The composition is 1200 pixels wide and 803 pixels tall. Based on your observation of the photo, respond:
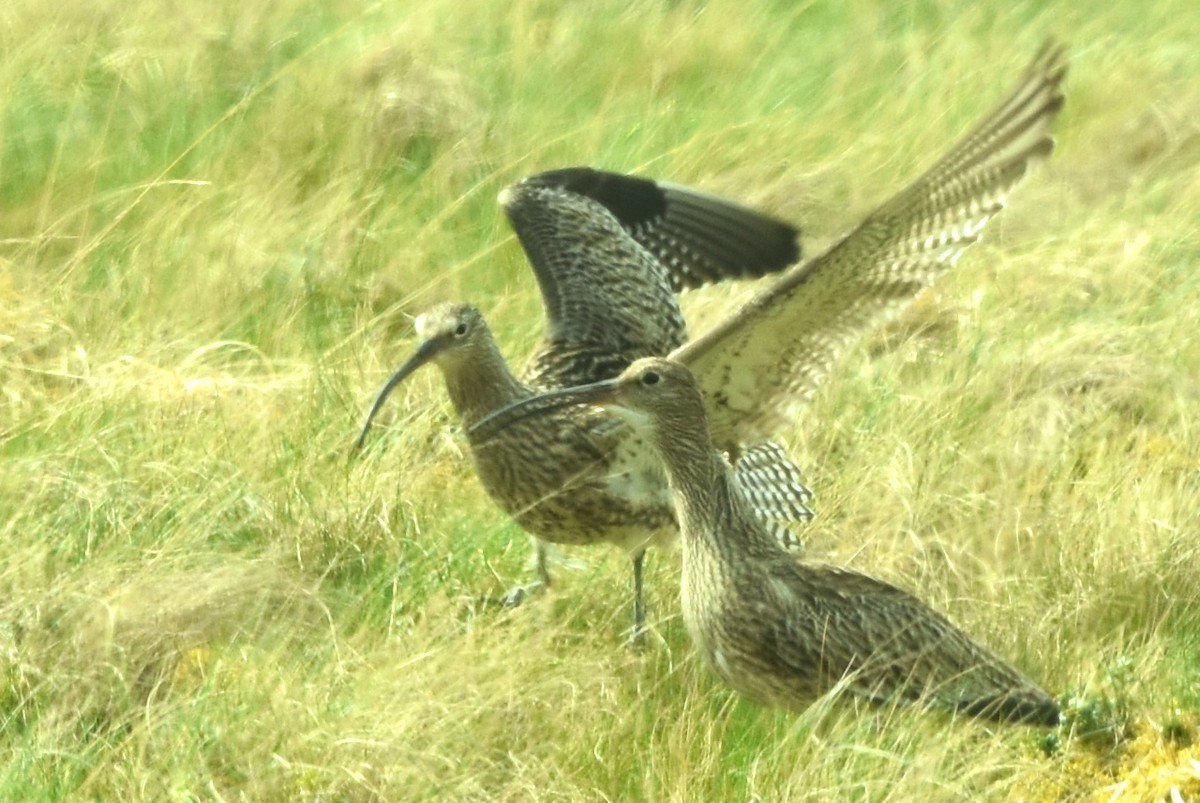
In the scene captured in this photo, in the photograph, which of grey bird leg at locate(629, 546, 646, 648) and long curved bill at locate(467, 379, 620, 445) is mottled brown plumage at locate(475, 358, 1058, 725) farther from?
long curved bill at locate(467, 379, 620, 445)

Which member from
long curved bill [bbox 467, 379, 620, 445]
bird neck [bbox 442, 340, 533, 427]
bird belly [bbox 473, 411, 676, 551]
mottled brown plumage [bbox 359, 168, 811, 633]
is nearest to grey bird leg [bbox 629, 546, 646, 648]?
mottled brown plumage [bbox 359, 168, 811, 633]

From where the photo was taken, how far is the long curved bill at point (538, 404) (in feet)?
17.8

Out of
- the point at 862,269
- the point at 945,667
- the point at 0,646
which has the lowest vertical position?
the point at 0,646

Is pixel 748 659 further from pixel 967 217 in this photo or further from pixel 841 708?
pixel 967 217

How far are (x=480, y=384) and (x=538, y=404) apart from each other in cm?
37

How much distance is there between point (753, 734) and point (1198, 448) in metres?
1.77

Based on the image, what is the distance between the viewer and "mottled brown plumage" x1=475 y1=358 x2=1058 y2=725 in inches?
182

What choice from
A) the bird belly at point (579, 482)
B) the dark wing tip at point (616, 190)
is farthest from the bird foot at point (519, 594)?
the dark wing tip at point (616, 190)

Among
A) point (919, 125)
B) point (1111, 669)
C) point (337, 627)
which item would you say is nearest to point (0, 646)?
point (337, 627)

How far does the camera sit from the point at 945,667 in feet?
15.5

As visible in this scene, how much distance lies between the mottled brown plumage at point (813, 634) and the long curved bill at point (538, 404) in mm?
392

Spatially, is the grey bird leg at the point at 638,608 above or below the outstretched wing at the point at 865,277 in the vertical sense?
below

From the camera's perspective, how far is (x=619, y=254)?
22.7ft

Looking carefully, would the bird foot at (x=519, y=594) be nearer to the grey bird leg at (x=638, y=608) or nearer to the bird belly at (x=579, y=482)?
the grey bird leg at (x=638, y=608)
